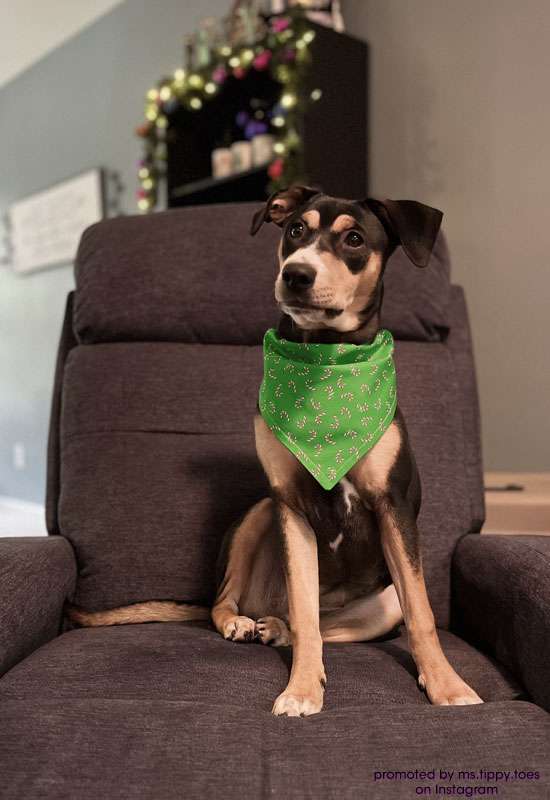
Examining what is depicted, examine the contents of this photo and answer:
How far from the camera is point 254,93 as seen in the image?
3.67 meters

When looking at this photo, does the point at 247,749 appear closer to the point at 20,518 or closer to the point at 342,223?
the point at 342,223

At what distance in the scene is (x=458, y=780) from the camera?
90cm

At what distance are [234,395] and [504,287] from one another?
1.65 metres

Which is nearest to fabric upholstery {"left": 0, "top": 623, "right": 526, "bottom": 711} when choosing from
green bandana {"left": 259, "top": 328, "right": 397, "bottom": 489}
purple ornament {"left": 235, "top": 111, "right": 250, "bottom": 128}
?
green bandana {"left": 259, "top": 328, "right": 397, "bottom": 489}

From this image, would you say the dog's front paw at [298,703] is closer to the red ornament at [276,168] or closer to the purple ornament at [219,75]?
the red ornament at [276,168]

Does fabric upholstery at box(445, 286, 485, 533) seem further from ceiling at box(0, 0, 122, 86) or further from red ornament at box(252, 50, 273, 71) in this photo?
ceiling at box(0, 0, 122, 86)

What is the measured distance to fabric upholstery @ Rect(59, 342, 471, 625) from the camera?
164cm

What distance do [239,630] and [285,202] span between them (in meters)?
0.92

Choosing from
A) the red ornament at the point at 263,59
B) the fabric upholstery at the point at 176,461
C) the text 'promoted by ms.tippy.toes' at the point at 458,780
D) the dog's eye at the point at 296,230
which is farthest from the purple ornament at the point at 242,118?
the text 'promoted by ms.tippy.toes' at the point at 458,780

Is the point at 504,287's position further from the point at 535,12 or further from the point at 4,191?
the point at 4,191

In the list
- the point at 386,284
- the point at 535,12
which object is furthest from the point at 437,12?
the point at 386,284

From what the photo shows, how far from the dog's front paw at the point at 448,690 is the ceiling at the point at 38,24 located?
5.02 metres

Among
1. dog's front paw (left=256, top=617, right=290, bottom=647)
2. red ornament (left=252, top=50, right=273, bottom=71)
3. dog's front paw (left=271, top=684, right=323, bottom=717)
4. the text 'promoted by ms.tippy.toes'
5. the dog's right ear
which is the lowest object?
dog's front paw (left=256, top=617, right=290, bottom=647)

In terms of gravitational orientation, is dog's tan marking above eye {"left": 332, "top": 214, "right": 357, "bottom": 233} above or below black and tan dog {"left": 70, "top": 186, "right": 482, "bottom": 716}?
above
